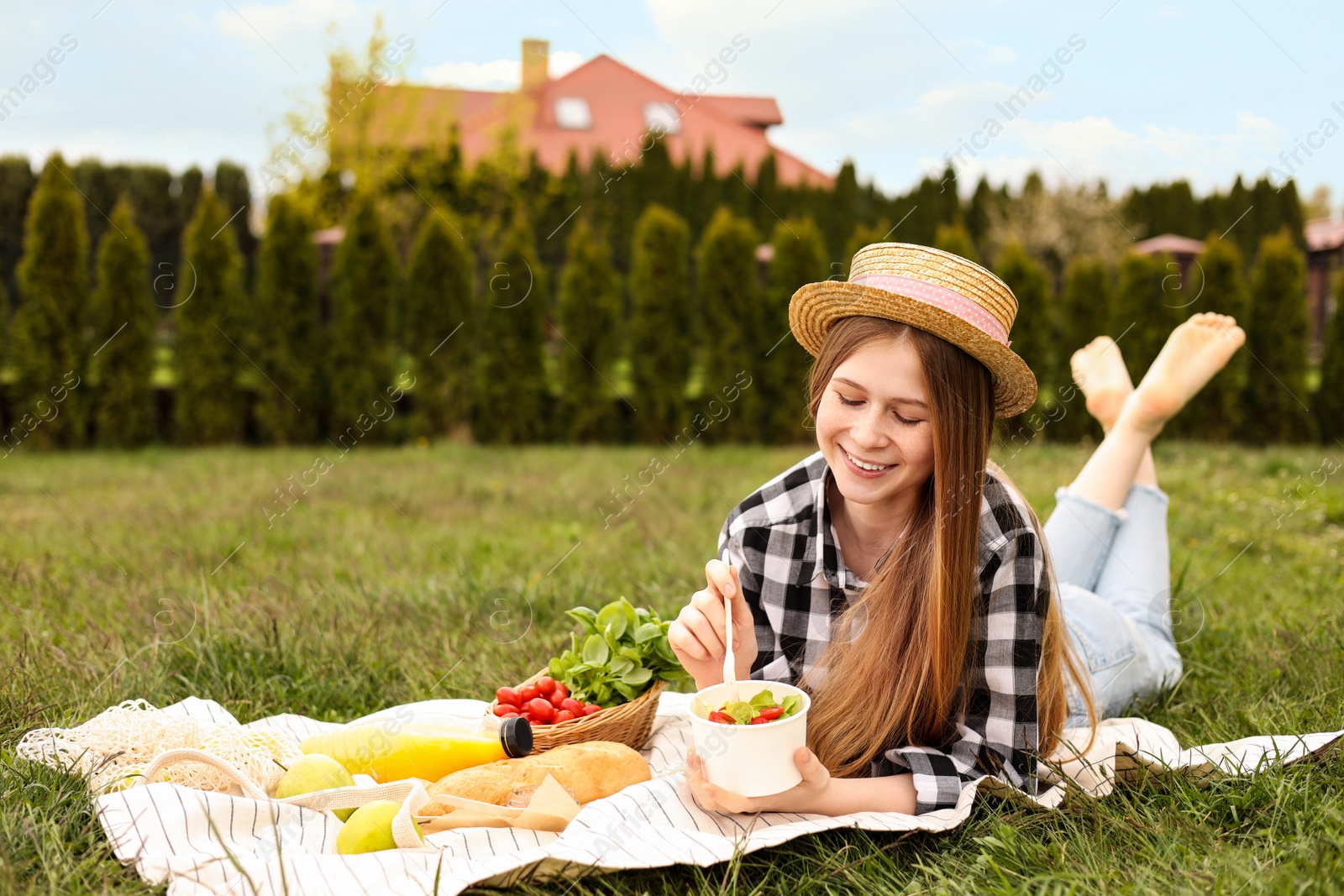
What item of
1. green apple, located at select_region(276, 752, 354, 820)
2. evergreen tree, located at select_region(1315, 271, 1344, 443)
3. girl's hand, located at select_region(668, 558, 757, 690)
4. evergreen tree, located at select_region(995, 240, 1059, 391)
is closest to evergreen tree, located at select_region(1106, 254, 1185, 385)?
evergreen tree, located at select_region(995, 240, 1059, 391)

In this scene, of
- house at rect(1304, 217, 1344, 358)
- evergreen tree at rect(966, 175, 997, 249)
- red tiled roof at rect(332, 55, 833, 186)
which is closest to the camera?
house at rect(1304, 217, 1344, 358)

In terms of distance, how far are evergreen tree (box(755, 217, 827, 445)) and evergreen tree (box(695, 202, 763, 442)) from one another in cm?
6

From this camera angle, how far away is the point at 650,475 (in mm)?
6793

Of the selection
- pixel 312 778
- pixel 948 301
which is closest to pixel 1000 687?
pixel 948 301

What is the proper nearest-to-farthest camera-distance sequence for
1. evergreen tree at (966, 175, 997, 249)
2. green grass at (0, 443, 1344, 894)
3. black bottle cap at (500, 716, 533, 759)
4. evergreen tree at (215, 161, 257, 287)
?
green grass at (0, 443, 1344, 894) → black bottle cap at (500, 716, 533, 759) → evergreen tree at (215, 161, 257, 287) → evergreen tree at (966, 175, 997, 249)

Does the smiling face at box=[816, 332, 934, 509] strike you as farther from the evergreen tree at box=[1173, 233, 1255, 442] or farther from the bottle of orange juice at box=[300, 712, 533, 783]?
the evergreen tree at box=[1173, 233, 1255, 442]

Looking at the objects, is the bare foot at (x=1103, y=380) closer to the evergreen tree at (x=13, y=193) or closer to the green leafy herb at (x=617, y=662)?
the green leafy herb at (x=617, y=662)

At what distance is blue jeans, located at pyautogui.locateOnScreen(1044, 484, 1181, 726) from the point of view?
2.87 metres

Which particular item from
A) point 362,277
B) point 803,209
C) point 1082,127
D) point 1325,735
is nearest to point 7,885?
point 1325,735

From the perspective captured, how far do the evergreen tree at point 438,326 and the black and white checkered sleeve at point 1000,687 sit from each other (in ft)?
23.8

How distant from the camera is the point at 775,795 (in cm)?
Result: 195

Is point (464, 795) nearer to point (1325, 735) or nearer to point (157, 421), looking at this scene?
point (1325, 735)

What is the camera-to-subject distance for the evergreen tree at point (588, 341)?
892 cm

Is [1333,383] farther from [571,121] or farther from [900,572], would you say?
[571,121]
